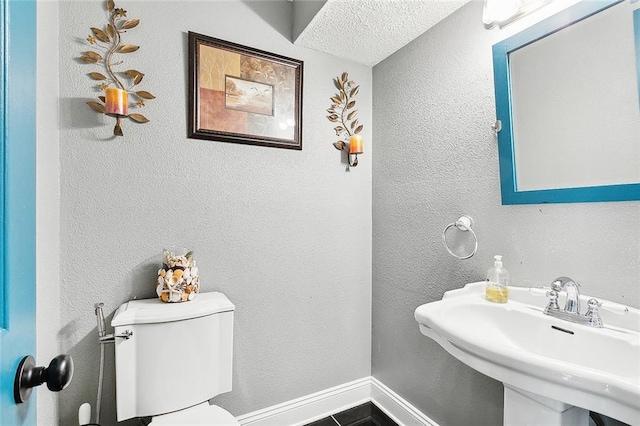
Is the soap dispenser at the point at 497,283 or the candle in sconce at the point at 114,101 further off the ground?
the candle in sconce at the point at 114,101

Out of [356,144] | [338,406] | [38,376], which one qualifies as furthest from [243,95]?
[338,406]

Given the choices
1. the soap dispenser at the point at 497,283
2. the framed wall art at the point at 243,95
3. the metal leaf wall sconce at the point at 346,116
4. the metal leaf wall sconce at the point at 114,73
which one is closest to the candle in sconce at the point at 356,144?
the metal leaf wall sconce at the point at 346,116

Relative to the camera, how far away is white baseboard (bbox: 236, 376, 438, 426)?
60.5 inches

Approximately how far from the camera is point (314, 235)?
5.55 ft

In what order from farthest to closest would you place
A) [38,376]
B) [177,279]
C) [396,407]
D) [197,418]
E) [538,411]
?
1. [396,407]
2. [177,279]
3. [197,418]
4. [538,411]
5. [38,376]

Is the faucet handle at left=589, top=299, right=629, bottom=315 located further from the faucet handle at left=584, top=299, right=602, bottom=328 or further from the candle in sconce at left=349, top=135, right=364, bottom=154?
the candle in sconce at left=349, top=135, right=364, bottom=154

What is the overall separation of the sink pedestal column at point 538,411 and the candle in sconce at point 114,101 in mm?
1675

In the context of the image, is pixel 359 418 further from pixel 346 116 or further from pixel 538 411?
pixel 346 116

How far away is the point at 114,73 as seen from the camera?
1.24 m

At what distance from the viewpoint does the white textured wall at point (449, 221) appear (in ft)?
3.18

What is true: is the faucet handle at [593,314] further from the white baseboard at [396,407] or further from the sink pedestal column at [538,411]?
the white baseboard at [396,407]

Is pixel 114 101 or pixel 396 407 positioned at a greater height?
pixel 114 101

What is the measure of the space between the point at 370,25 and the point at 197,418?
190 centimetres

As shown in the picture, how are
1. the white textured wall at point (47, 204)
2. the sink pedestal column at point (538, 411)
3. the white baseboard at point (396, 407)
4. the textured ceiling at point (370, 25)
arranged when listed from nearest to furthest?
the sink pedestal column at point (538, 411) → the white textured wall at point (47, 204) → the textured ceiling at point (370, 25) → the white baseboard at point (396, 407)
